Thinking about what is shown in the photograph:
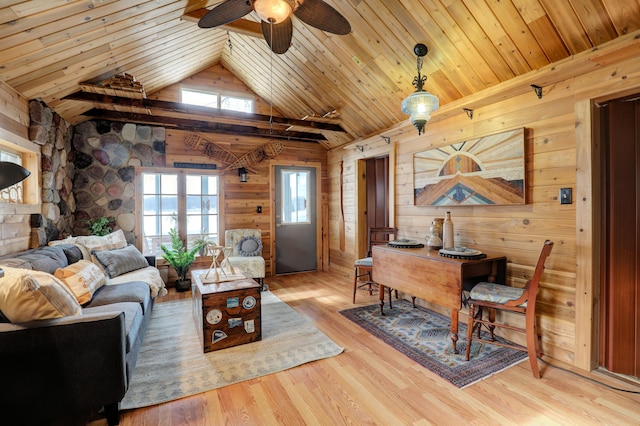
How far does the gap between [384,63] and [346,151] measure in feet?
6.74

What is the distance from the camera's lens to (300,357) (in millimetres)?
2414

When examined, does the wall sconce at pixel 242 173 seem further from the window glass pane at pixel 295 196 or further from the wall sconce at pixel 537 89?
the wall sconce at pixel 537 89

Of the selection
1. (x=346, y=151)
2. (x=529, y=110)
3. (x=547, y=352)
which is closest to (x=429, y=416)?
(x=547, y=352)

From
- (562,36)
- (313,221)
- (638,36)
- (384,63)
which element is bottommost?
(313,221)

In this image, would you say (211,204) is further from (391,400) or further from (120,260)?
(391,400)

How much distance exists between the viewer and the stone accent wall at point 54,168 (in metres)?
3.01

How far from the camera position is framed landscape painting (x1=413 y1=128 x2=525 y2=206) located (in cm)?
260

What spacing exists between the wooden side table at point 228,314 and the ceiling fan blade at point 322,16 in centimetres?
204

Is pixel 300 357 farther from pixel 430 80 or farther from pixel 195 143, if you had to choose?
pixel 195 143

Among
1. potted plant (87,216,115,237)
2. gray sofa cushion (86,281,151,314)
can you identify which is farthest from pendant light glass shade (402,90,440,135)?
potted plant (87,216,115,237)

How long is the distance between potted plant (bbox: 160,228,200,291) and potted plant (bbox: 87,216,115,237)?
2.30 feet

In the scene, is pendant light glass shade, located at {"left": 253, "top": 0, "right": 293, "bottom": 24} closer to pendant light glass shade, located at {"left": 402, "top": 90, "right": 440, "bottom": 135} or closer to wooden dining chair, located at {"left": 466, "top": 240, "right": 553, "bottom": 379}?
pendant light glass shade, located at {"left": 402, "top": 90, "right": 440, "bottom": 135}

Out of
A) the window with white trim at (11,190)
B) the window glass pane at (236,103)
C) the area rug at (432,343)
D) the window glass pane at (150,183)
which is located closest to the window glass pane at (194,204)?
the window glass pane at (150,183)

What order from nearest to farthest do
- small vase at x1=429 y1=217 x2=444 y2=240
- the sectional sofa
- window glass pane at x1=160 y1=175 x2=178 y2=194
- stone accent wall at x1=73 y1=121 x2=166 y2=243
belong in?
the sectional sofa
small vase at x1=429 y1=217 x2=444 y2=240
stone accent wall at x1=73 y1=121 x2=166 y2=243
window glass pane at x1=160 y1=175 x2=178 y2=194
